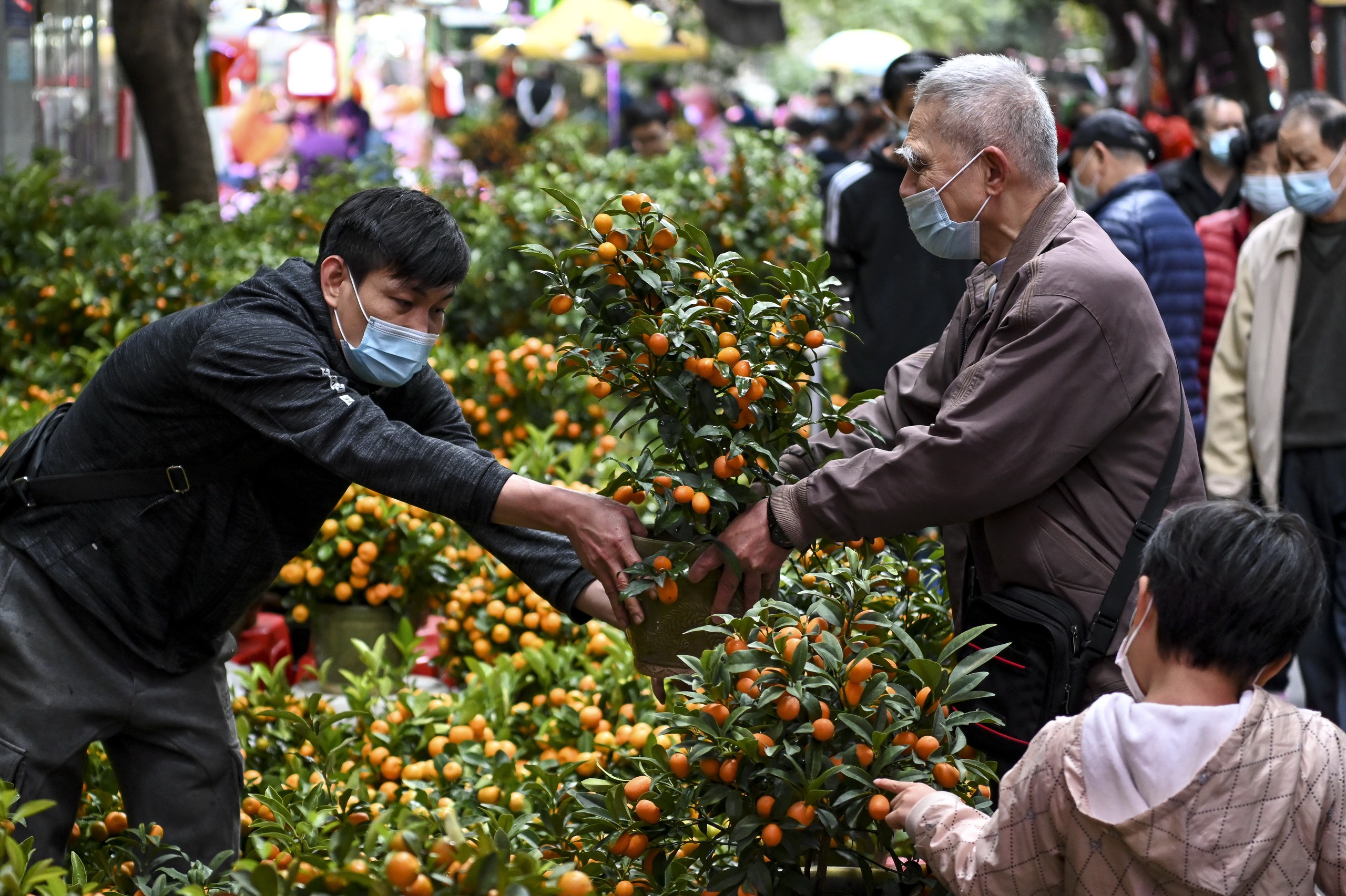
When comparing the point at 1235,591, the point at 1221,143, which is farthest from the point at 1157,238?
the point at 1235,591

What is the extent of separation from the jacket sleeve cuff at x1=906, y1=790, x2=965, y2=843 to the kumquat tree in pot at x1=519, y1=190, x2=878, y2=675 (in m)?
0.63

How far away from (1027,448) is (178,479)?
5.21 ft

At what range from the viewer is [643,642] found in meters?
2.68

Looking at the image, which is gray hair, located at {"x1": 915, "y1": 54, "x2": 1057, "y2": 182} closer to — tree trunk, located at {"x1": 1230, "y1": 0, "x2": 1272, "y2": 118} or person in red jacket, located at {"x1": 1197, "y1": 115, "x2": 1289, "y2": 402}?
person in red jacket, located at {"x1": 1197, "y1": 115, "x2": 1289, "y2": 402}

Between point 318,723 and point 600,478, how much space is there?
170 centimetres

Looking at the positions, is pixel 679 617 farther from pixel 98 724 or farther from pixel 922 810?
pixel 98 724

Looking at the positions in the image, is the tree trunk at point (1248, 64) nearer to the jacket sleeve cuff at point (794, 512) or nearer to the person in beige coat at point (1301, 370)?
the person in beige coat at point (1301, 370)

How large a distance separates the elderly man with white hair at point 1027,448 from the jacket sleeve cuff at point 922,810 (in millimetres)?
408

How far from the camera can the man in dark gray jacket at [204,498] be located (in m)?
2.62

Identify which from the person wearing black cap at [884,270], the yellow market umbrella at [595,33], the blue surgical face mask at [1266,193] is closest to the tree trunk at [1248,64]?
the yellow market umbrella at [595,33]

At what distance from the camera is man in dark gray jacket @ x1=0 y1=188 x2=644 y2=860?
2.62m

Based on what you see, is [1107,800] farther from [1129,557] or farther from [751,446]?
[751,446]

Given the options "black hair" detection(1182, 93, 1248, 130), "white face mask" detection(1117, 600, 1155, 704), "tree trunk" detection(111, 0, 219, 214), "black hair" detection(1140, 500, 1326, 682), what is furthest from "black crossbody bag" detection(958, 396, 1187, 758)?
"tree trunk" detection(111, 0, 219, 214)

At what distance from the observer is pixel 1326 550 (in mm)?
4910
